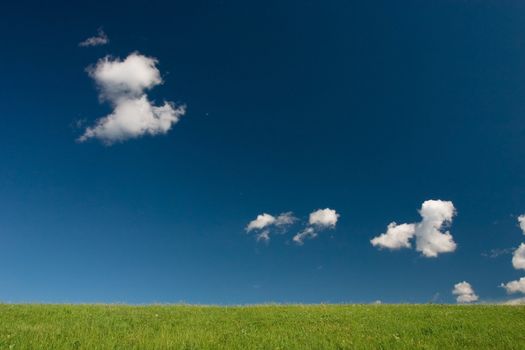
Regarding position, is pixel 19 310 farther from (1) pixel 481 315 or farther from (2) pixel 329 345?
(1) pixel 481 315

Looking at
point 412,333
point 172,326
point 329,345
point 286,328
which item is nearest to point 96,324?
point 172,326

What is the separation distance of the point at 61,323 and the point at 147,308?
278 inches

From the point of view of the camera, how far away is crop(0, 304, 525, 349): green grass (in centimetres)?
1588

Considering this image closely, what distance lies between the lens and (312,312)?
25062 millimetres

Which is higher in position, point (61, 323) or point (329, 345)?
point (61, 323)

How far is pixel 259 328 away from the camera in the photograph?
19.6 meters

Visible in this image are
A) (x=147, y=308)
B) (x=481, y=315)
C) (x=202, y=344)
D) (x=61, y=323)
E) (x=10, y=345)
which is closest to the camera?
(x=10, y=345)

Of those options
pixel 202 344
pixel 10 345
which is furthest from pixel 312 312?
pixel 10 345

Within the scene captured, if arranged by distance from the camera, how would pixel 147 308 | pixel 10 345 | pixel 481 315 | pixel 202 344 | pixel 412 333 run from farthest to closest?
pixel 147 308 → pixel 481 315 → pixel 412 333 → pixel 202 344 → pixel 10 345

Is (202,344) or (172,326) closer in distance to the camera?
(202,344)

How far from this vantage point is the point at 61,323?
19.7 meters

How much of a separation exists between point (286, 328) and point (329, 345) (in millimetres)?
3625

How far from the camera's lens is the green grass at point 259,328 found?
15875 mm

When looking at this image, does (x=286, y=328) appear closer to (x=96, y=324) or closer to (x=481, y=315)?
(x=96, y=324)
